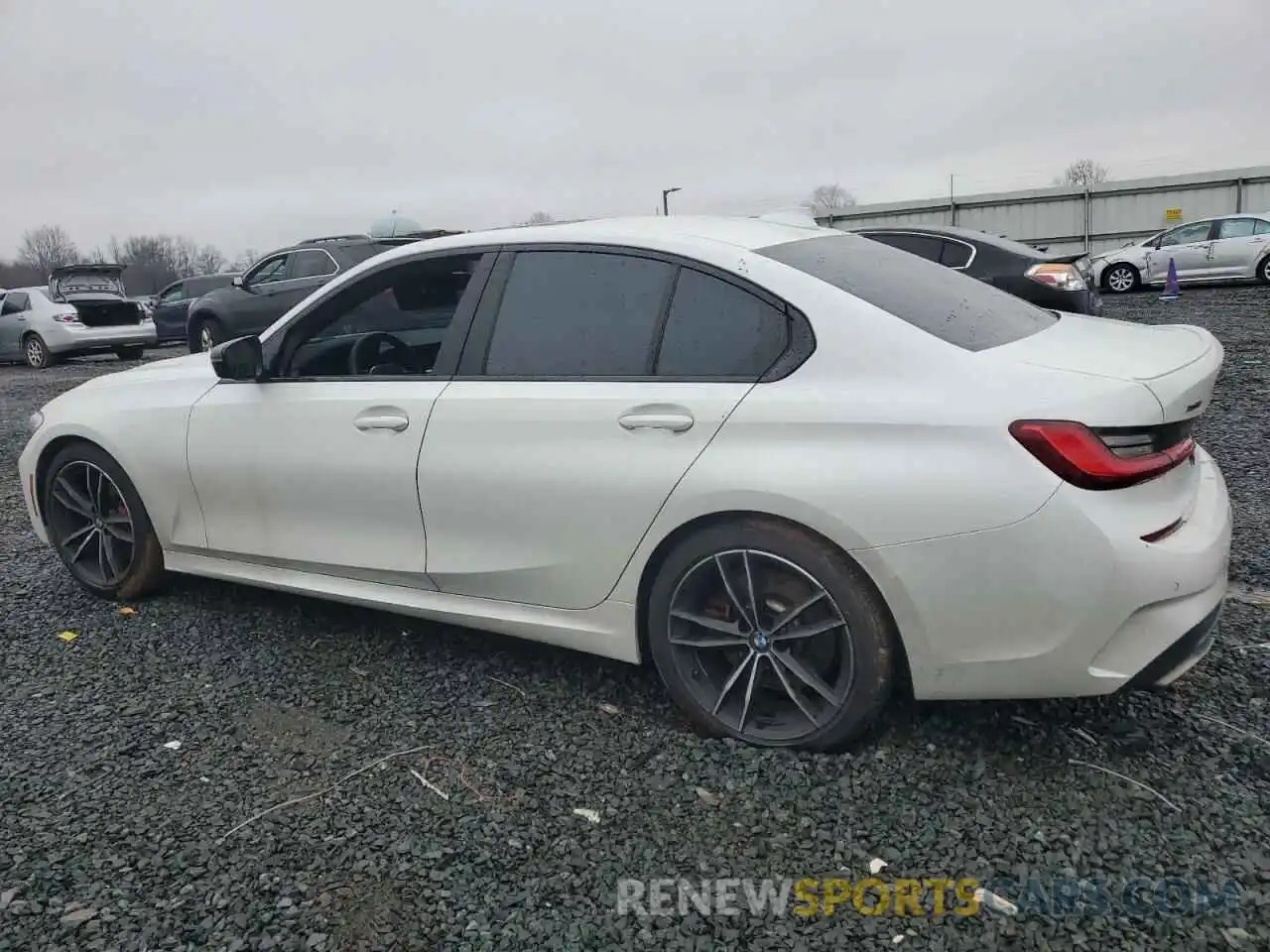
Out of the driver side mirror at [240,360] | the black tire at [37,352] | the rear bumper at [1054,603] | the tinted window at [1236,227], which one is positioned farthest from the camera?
the tinted window at [1236,227]

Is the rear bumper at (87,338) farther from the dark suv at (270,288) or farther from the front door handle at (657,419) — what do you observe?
the front door handle at (657,419)

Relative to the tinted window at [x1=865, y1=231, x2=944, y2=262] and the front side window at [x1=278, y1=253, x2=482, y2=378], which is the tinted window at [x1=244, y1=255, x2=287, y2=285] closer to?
the tinted window at [x1=865, y1=231, x2=944, y2=262]

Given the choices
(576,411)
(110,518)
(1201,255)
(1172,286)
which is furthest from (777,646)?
(1201,255)

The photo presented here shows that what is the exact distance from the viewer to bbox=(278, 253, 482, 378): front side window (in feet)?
11.9

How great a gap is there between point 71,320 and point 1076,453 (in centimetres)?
1768

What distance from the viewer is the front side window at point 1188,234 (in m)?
18.4

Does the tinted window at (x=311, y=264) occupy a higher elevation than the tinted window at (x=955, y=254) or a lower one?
higher

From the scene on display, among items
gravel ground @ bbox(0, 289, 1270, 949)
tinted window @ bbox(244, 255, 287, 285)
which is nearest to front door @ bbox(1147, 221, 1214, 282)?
tinted window @ bbox(244, 255, 287, 285)

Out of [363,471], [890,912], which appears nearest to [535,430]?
[363,471]

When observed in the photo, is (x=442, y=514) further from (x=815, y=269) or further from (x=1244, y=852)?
(x=1244, y=852)

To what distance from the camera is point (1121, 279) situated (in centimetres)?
1969

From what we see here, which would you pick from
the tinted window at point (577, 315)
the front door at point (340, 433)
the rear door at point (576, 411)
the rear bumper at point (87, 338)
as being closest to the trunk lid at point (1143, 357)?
the rear door at point (576, 411)

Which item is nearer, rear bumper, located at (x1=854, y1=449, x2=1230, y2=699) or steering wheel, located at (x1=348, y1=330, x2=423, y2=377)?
rear bumper, located at (x1=854, y1=449, x2=1230, y2=699)

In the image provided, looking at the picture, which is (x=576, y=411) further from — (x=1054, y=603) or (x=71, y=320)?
(x=71, y=320)
